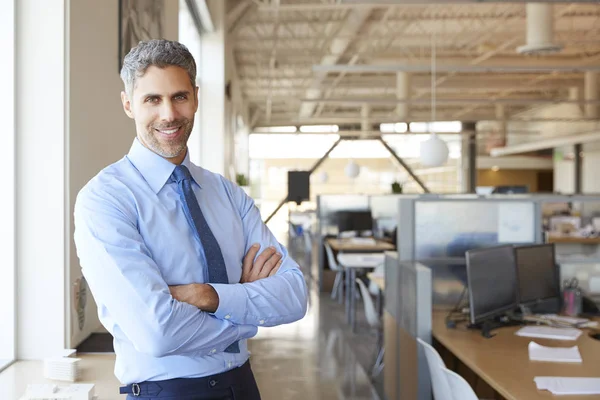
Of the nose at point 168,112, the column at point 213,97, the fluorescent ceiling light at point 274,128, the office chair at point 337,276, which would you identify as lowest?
the office chair at point 337,276

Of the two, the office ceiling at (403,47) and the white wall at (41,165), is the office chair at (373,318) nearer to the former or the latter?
the white wall at (41,165)

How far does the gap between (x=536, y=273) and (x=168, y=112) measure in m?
2.99

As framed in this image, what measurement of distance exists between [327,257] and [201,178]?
8084mm

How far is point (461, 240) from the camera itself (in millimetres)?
4168

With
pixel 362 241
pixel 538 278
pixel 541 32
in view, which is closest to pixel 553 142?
pixel 541 32

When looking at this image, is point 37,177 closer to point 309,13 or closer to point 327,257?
point 327,257

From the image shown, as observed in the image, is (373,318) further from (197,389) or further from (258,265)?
(197,389)

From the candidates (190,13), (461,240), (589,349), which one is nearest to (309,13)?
(190,13)

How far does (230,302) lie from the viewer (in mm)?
1504

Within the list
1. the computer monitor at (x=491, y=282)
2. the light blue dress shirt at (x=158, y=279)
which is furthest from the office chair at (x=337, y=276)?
the light blue dress shirt at (x=158, y=279)

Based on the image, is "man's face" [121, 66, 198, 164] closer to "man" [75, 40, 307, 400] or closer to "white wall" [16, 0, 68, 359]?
"man" [75, 40, 307, 400]

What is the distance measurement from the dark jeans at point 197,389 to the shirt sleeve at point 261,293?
0.14 meters

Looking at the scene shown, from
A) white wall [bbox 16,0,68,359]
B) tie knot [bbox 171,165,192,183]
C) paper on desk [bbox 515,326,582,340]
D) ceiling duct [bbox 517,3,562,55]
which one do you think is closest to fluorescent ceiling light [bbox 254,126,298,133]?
ceiling duct [bbox 517,3,562,55]

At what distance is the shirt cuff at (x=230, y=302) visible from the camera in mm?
1494
